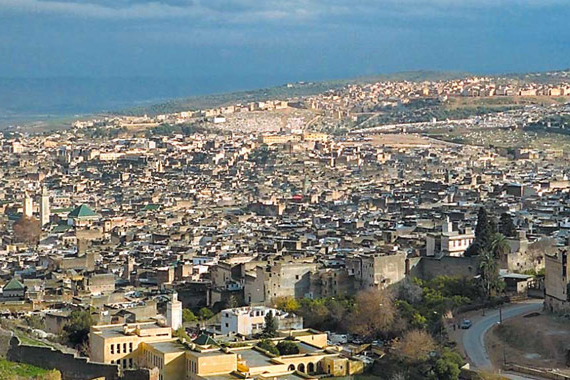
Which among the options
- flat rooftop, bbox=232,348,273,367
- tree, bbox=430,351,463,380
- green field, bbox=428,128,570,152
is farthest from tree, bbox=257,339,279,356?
green field, bbox=428,128,570,152

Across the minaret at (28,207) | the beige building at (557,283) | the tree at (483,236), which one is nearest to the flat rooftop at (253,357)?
the beige building at (557,283)

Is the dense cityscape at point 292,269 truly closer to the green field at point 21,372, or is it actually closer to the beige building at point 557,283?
the beige building at point 557,283

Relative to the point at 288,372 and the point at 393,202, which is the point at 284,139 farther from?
the point at 288,372

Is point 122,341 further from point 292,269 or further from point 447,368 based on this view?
point 292,269

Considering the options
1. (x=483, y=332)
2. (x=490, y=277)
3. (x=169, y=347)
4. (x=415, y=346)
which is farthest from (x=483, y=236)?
(x=169, y=347)

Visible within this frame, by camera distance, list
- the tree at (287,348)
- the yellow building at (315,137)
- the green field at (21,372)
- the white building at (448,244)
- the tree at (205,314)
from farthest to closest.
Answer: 1. the yellow building at (315,137)
2. the white building at (448,244)
3. the tree at (205,314)
4. the tree at (287,348)
5. the green field at (21,372)

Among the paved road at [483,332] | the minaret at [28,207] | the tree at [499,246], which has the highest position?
the tree at [499,246]

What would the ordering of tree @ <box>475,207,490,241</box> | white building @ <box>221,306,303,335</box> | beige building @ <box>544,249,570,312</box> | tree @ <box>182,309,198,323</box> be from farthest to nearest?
tree @ <box>475,207,490,241</box>
tree @ <box>182,309,198,323</box>
white building @ <box>221,306,303,335</box>
beige building @ <box>544,249,570,312</box>

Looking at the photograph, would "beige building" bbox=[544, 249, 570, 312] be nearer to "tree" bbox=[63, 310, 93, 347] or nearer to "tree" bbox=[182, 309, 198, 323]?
"tree" bbox=[182, 309, 198, 323]
